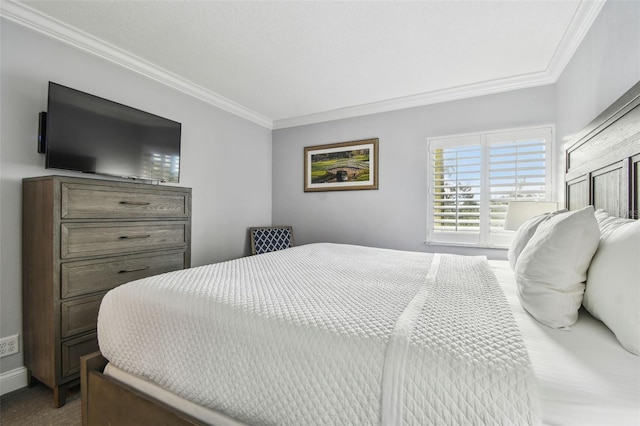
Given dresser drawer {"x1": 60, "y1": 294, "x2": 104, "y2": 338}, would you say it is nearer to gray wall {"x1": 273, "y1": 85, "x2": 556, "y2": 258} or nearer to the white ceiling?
the white ceiling

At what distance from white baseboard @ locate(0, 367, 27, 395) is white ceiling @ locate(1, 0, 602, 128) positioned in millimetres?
2330

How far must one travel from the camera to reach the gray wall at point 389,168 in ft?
9.67

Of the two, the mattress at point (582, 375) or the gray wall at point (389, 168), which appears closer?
the mattress at point (582, 375)

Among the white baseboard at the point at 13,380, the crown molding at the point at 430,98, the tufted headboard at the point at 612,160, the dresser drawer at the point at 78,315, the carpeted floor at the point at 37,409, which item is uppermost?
the crown molding at the point at 430,98

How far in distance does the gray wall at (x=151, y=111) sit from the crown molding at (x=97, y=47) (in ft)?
0.17

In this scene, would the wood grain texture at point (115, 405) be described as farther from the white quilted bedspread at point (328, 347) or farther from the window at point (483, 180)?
the window at point (483, 180)

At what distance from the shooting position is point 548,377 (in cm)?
70

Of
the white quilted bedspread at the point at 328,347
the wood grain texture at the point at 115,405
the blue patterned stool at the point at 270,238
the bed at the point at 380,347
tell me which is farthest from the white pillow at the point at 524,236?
the blue patterned stool at the point at 270,238

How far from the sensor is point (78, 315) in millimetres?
1823

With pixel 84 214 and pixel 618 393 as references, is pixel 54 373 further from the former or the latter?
pixel 618 393

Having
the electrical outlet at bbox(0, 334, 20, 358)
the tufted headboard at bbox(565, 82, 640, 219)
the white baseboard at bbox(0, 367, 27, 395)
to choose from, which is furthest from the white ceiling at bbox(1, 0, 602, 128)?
the white baseboard at bbox(0, 367, 27, 395)

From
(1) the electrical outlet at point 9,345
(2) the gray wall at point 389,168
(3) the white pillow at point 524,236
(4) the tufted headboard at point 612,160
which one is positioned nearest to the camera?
(4) the tufted headboard at point 612,160

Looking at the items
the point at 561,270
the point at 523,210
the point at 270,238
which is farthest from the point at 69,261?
the point at 523,210

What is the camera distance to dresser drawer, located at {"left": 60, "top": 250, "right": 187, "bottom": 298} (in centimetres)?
178
